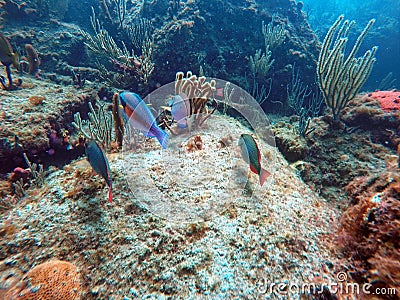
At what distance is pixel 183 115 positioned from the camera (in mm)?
2789

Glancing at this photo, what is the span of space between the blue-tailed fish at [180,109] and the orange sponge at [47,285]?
195 centimetres

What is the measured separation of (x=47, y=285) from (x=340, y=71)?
15.8 ft

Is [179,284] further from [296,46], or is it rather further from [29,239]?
[296,46]

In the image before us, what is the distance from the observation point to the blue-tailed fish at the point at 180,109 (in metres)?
2.58

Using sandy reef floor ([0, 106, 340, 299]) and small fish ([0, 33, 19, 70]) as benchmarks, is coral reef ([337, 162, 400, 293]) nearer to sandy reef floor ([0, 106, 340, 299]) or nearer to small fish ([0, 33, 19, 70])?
sandy reef floor ([0, 106, 340, 299])

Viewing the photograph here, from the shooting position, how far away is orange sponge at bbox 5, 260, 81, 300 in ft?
4.20

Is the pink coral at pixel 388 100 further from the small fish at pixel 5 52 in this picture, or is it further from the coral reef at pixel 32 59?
the coral reef at pixel 32 59

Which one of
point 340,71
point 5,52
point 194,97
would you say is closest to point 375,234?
point 194,97

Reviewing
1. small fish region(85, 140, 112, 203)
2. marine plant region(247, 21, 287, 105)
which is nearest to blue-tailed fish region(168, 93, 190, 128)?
small fish region(85, 140, 112, 203)

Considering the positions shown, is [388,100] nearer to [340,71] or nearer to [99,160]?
[340,71]

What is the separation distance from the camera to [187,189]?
2.07 m

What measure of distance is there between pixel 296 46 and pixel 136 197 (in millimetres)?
6940

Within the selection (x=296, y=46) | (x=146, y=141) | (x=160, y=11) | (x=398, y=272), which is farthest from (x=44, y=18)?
(x=398, y=272)

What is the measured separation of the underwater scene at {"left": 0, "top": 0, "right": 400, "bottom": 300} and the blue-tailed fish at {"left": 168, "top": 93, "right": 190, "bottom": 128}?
22 millimetres
